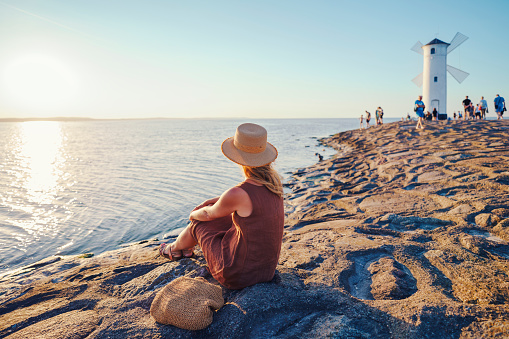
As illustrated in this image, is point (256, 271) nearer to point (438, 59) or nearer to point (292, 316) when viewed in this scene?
point (292, 316)

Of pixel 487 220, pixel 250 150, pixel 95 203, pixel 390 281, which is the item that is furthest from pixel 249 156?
pixel 95 203

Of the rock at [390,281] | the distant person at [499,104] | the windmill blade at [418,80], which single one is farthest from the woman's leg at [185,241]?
the windmill blade at [418,80]

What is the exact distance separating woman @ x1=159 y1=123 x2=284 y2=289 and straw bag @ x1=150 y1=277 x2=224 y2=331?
0.99 ft

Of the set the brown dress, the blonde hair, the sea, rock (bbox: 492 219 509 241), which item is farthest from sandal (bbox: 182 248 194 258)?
rock (bbox: 492 219 509 241)

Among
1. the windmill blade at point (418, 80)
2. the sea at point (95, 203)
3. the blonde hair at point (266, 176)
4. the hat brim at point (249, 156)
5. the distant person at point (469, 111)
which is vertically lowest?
the sea at point (95, 203)

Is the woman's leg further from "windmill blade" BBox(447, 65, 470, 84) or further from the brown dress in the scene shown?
"windmill blade" BBox(447, 65, 470, 84)

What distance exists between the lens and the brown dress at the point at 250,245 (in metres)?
2.85

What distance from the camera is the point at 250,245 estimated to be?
9.48 ft

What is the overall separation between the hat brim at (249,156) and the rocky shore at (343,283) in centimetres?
115

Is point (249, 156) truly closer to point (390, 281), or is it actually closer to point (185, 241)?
point (185, 241)

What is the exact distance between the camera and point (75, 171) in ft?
52.9

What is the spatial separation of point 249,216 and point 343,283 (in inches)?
50.9

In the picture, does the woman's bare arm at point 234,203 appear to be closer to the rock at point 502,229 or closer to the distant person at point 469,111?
the rock at point 502,229

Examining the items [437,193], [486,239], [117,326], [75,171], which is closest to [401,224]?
[486,239]
